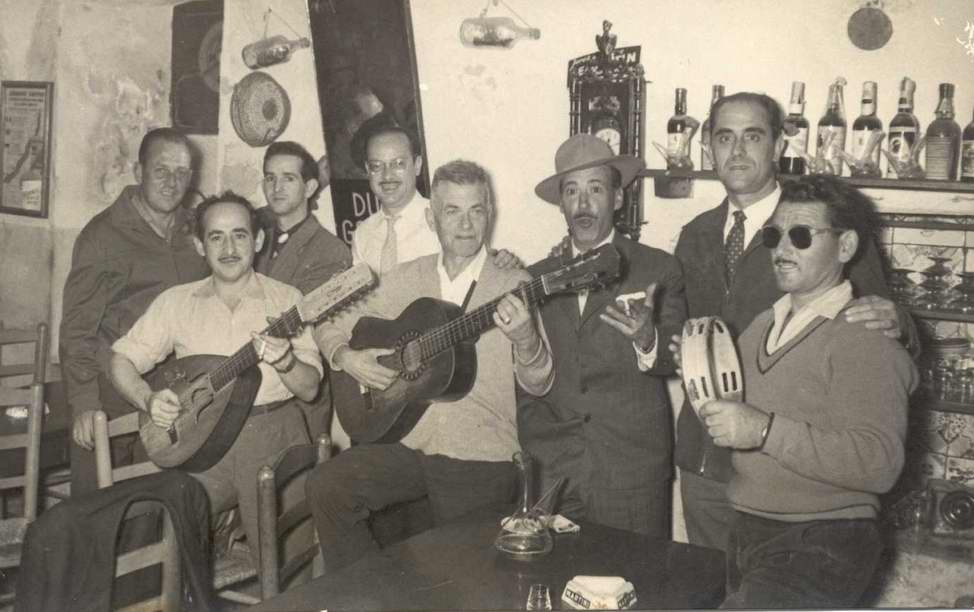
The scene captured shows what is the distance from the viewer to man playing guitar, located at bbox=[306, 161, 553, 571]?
9.43 feet

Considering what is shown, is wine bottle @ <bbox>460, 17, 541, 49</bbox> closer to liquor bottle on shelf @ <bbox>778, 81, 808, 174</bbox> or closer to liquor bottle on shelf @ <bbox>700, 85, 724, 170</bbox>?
liquor bottle on shelf @ <bbox>700, 85, 724, 170</bbox>

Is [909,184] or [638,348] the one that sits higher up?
[909,184]

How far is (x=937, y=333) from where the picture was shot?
Answer: 2613 millimetres

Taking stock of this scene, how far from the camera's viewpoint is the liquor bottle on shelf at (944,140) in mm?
2439

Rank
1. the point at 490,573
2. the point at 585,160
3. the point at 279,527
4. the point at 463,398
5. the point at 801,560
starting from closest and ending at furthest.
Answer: the point at 490,573, the point at 801,560, the point at 279,527, the point at 585,160, the point at 463,398

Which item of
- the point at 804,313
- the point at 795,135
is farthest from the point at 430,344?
the point at 795,135

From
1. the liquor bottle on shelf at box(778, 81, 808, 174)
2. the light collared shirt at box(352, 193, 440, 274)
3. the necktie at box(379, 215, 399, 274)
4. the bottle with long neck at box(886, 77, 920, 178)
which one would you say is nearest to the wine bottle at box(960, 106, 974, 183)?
the bottle with long neck at box(886, 77, 920, 178)

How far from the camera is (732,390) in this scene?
2.41m

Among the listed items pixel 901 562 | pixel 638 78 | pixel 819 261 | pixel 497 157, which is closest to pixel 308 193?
pixel 497 157

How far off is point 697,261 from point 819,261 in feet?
1.17

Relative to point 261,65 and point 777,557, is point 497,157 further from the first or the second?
point 777,557

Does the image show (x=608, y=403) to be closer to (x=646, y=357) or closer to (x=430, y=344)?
(x=646, y=357)

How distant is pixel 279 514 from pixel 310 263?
77 centimetres

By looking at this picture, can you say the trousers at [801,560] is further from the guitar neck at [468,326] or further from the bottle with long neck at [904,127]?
the bottle with long neck at [904,127]
